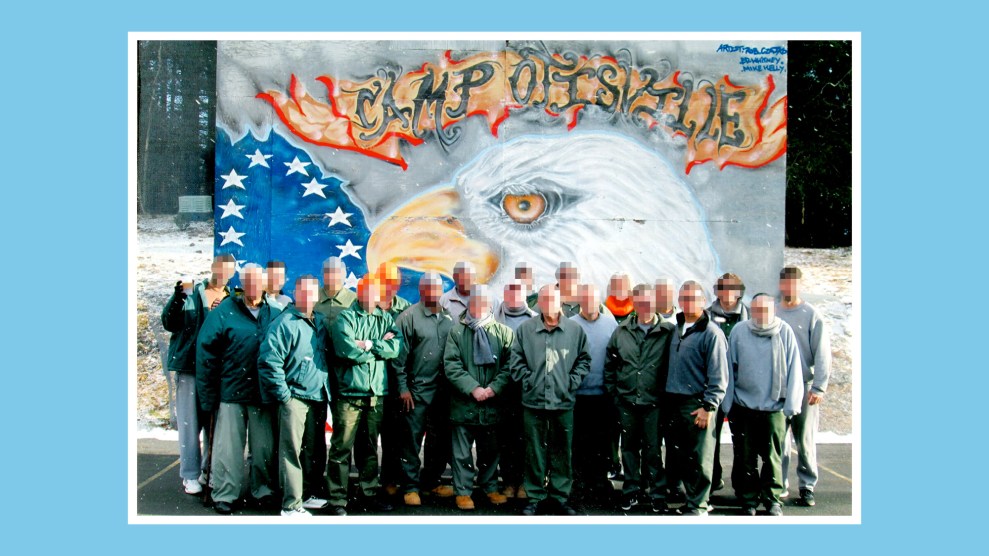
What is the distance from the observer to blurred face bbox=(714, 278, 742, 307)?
7.11 meters

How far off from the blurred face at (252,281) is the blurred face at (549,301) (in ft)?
7.01

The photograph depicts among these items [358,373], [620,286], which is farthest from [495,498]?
[620,286]

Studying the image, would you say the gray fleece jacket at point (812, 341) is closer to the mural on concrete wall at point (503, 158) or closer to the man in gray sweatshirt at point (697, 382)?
the man in gray sweatshirt at point (697, 382)

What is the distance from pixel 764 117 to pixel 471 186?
3.09m

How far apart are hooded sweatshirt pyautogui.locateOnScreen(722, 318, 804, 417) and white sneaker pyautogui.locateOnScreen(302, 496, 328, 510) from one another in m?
3.37

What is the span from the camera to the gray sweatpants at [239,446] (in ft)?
21.8

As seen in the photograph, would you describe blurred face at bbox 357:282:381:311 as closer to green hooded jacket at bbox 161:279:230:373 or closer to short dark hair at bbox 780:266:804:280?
green hooded jacket at bbox 161:279:230:373

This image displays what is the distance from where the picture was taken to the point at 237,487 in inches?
266

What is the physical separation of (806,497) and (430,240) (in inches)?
Result: 170

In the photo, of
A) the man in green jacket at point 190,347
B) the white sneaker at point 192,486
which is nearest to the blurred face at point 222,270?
the man in green jacket at point 190,347

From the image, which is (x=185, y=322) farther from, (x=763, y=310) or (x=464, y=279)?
(x=763, y=310)

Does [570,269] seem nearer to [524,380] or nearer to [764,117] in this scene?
[524,380]

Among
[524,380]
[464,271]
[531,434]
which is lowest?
[531,434]
